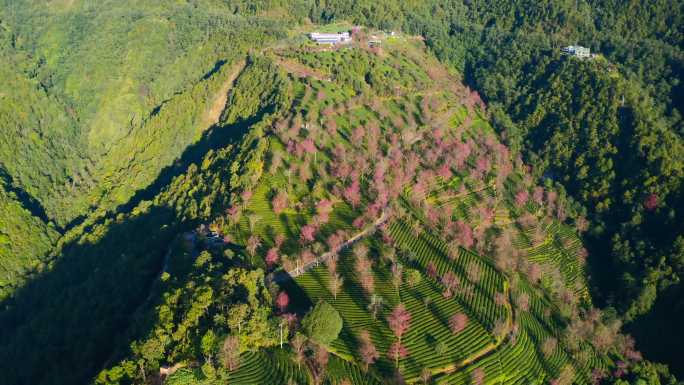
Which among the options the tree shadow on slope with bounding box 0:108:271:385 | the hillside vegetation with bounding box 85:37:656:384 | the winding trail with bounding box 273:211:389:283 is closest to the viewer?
the hillside vegetation with bounding box 85:37:656:384

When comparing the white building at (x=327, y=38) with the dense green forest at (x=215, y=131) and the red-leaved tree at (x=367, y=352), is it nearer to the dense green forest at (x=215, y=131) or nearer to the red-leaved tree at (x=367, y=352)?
the dense green forest at (x=215, y=131)

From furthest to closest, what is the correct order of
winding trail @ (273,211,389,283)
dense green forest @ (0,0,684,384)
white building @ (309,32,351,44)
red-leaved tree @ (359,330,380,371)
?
white building @ (309,32,351,44) < dense green forest @ (0,0,684,384) < winding trail @ (273,211,389,283) < red-leaved tree @ (359,330,380,371)

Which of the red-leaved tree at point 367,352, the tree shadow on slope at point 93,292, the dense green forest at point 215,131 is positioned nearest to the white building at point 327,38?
the dense green forest at point 215,131

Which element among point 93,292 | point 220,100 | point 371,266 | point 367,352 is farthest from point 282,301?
point 220,100

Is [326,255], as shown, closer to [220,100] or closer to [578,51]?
[220,100]

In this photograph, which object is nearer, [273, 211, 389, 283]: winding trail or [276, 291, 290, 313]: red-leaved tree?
[276, 291, 290, 313]: red-leaved tree

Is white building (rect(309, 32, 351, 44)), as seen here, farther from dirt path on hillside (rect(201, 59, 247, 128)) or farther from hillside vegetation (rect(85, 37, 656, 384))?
hillside vegetation (rect(85, 37, 656, 384))

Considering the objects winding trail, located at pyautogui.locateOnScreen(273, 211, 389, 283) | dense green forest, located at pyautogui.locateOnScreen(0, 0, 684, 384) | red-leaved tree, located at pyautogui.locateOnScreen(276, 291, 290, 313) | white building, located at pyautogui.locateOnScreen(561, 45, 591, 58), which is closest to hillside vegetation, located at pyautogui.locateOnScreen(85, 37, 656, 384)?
winding trail, located at pyautogui.locateOnScreen(273, 211, 389, 283)
